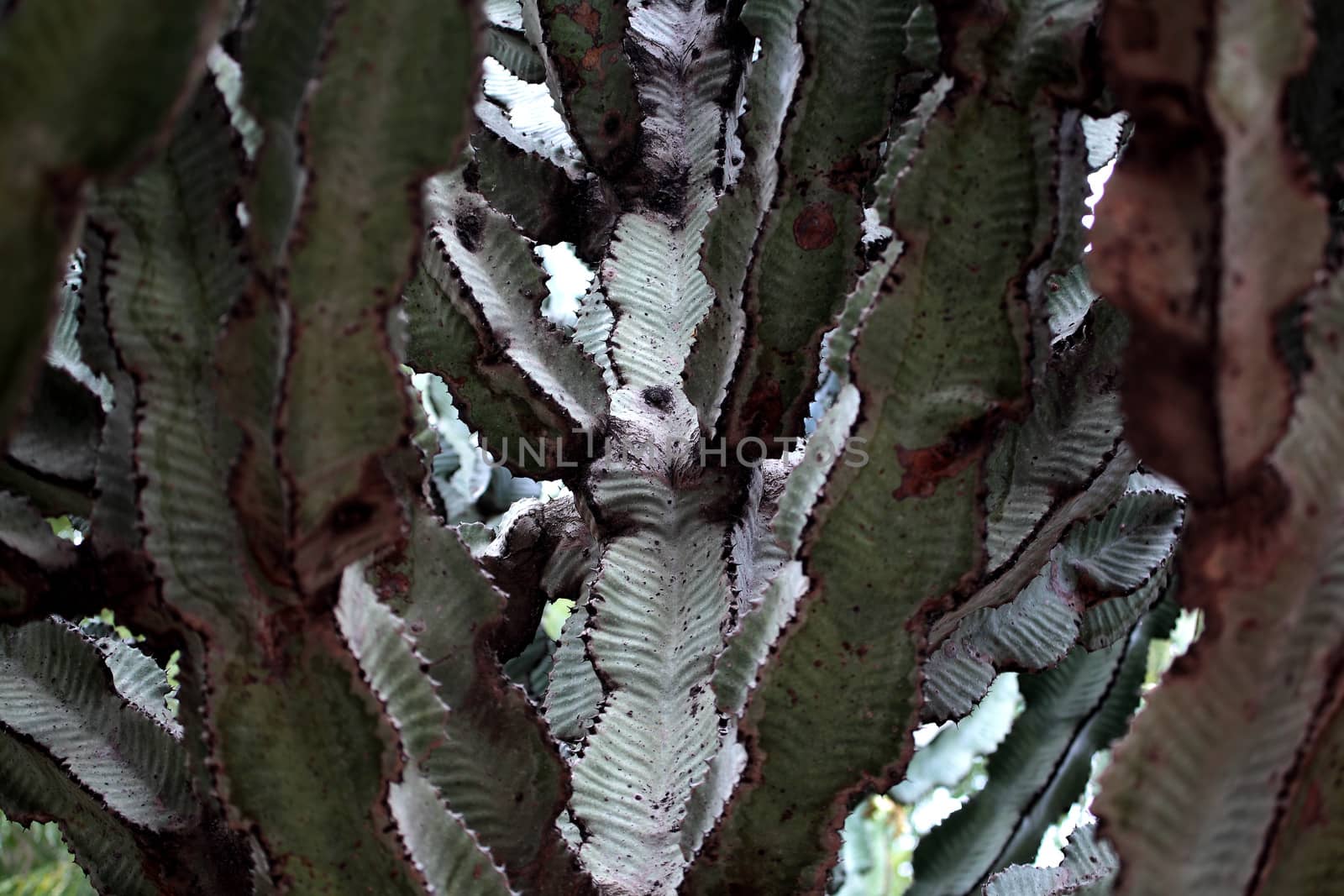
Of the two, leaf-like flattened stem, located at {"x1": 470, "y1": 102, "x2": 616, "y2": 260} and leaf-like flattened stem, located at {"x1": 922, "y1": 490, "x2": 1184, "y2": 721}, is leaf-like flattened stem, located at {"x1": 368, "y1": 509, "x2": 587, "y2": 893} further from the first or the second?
leaf-like flattened stem, located at {"x1": 470, "y1": 102, "x2": 616, "y2": 260}

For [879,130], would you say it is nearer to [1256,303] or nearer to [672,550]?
[672,550]

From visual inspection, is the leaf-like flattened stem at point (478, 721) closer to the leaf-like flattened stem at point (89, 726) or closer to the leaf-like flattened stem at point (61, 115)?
the leaf-like flattened stem at point (89, 726)

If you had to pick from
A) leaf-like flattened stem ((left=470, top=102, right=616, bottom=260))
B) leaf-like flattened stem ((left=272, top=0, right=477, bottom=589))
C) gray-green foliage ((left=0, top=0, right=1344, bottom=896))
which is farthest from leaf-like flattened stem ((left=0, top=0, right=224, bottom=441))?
leaf-like flattened stem ((left=470, top=102, right=616, bottom=260))

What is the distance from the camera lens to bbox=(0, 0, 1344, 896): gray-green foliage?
53cm

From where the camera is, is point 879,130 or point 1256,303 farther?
point 879,130

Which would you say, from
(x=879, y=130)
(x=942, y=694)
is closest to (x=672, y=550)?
(x=942, y=694)

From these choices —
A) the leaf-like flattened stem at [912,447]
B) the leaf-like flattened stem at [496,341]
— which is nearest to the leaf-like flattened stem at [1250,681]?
the leaf-like flattened stem at [912,447]

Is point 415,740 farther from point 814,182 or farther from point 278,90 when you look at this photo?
point 814,182

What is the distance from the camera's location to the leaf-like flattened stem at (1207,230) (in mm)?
503

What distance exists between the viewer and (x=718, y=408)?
38.8 inches

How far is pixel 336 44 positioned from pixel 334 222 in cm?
7

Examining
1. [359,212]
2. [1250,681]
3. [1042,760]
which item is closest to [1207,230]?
[1250,681]

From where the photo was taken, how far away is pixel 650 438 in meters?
1.05

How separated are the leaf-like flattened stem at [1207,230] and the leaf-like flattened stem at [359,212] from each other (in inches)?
10.2
